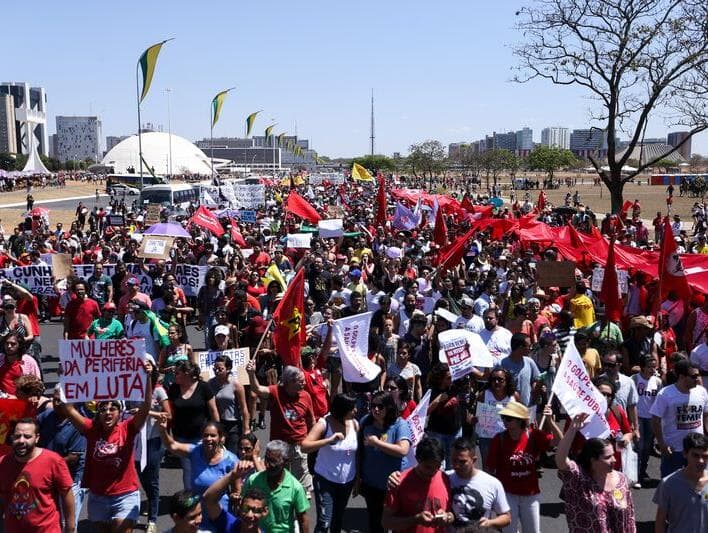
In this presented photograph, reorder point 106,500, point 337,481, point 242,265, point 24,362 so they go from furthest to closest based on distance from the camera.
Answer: point 242,265 → point 24,362 → point 337,481 → point 106,500

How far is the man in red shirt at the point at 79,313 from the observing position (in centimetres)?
978

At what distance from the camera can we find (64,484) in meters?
4.81

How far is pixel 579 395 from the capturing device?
530 cm

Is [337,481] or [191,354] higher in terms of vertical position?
[191,354]

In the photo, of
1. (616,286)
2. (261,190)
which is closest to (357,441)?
(616,286)

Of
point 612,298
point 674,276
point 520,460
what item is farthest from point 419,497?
point 674,276

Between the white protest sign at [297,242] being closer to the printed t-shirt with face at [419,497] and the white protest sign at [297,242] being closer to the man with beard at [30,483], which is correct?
the man with beard at [30,483]

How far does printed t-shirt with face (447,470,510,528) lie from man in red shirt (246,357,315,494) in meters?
1.73

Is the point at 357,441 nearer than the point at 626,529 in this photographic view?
No

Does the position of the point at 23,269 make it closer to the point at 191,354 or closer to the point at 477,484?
the point at 191,354

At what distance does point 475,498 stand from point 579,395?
46.2 inches

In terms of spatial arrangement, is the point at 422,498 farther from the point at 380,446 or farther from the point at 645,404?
the point at 645,404

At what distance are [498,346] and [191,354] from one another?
3.18 metres

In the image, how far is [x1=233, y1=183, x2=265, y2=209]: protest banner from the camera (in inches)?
1069
